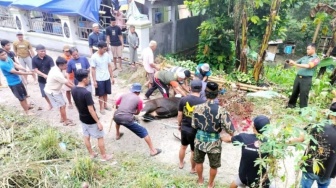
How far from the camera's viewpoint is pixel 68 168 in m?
4.44

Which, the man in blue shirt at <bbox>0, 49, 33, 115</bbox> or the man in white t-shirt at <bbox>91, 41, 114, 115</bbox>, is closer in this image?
the man in blue shirt at <bbox>0, 49, 33, 115</bbox>

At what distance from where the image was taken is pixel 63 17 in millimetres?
10297

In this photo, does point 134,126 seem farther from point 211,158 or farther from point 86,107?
point 211,158

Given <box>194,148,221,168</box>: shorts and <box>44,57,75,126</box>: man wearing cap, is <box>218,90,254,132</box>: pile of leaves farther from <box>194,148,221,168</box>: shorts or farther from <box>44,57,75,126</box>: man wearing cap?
<box>44,57,75,126</box>: man wearing cap

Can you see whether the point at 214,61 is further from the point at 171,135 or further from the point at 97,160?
the point at 97,160

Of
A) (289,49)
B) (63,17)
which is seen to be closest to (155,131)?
(63,17)

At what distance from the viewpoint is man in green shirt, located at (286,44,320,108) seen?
557cm

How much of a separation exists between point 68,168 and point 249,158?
2845 mm

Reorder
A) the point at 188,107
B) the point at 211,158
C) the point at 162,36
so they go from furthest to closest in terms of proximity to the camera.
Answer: the point at 162,36 < the point at 188,107 < the point at 211,158

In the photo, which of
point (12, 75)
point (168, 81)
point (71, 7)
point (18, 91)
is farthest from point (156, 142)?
point (71, 7)

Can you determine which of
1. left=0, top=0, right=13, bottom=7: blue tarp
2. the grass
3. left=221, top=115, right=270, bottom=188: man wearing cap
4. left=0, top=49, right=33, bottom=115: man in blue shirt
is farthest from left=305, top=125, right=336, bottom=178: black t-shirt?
left=0, top=0, right=13, bottom=7: blue tarp

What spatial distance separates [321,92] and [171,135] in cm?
389

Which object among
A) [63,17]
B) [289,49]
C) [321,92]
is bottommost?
[289,49]

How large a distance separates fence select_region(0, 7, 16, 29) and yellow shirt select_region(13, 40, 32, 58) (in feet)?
20.2
